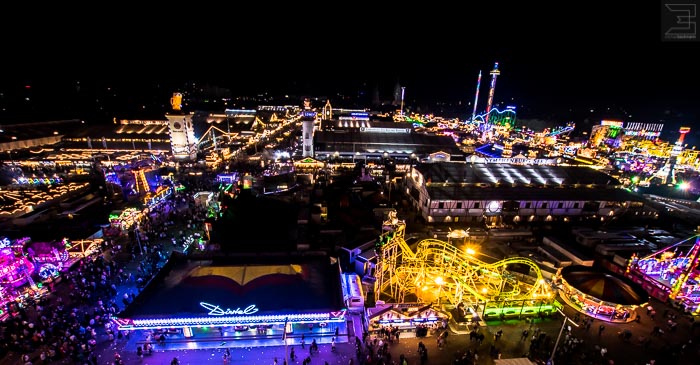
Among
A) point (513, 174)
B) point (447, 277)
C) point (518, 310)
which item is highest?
point (513, 174)

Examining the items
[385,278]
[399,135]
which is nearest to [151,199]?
[385,278]

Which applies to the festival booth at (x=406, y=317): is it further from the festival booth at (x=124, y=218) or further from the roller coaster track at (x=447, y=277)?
the festival booth at (x=124, y=218)


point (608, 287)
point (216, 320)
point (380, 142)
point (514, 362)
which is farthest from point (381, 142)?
point (216, 320)

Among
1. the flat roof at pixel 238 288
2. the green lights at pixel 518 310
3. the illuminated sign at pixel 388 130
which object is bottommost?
the green lights at pixel 518 310

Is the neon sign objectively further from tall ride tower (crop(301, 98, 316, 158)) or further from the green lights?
tall ride tower (crop(301, 98, 316, 158))

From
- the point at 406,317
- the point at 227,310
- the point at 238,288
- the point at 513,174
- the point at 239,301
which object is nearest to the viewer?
the point at 227,310

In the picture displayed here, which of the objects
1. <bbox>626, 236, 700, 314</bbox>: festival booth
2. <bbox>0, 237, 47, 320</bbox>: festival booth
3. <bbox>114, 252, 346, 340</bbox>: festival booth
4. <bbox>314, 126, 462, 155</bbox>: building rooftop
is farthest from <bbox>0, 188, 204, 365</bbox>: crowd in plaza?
<bbox>626, 236, 700, 314</bbox>: festival booth

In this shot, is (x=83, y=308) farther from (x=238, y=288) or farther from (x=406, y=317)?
(x=406, y=317)

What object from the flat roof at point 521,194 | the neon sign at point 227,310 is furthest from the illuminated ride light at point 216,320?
the flat roof at point 521,194
